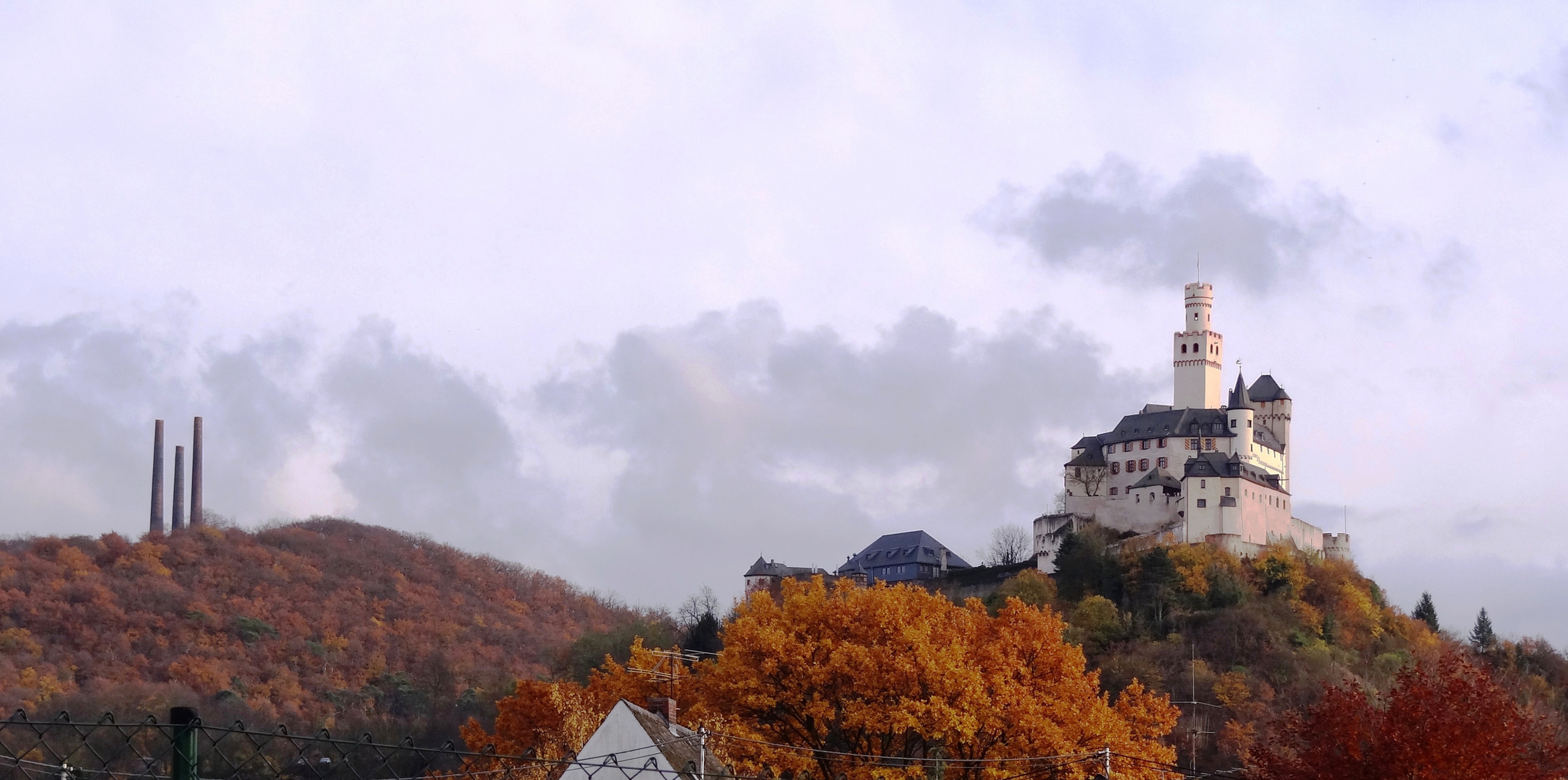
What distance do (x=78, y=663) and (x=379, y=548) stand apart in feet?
153

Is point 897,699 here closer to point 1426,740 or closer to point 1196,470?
point 1426,740

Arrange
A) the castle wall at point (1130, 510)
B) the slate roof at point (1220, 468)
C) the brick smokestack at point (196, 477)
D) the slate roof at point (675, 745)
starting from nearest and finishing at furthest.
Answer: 1. the slate roof at point (675, 745)
2. the slate roof at point (1220, 468)
3. the castle wall at point (1130, 510)
4. the brick smokestack at point (196, 477)

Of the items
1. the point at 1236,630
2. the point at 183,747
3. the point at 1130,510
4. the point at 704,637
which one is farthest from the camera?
the point at 1130,510

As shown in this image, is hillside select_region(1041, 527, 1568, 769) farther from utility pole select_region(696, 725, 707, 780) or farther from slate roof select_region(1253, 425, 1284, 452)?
utility pole select_region(696, 725, 707, 780)

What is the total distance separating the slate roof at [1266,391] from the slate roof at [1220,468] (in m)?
8.14

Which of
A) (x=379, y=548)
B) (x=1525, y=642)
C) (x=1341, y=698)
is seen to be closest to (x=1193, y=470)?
(x=1525, y=642)

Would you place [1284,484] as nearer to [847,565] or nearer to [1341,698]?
[847,565]

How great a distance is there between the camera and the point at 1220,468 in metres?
99.3

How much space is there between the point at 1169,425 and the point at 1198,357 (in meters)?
6.82

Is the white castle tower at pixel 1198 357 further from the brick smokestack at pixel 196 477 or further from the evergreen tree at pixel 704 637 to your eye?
the brick smokestack at pixel 196 477

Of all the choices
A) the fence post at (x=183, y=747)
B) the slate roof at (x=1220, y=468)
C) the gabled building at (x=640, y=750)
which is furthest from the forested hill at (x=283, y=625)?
the fence post at (x=183, y=747)

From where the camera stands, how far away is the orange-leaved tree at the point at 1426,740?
29.9 m

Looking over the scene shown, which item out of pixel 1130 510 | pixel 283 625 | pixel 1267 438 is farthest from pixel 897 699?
pixel 283 625

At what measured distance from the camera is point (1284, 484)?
106 metres
